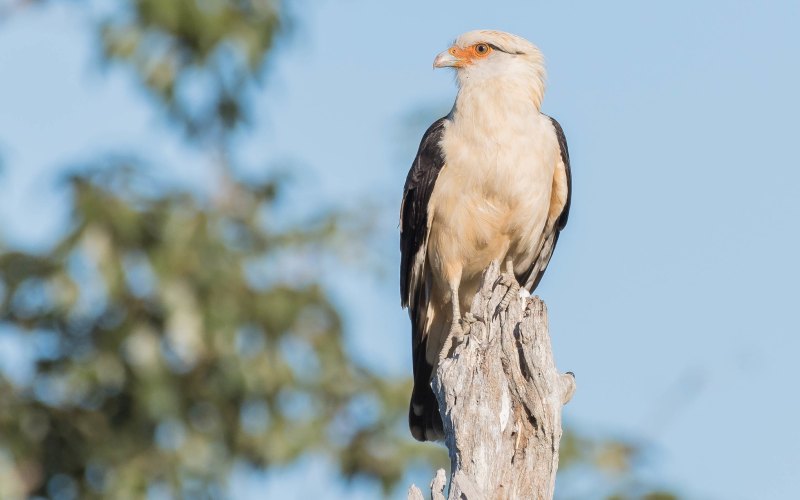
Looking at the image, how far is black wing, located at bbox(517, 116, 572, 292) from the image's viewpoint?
→ 725 cm

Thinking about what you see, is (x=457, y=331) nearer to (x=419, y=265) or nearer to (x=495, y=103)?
(x=419, y=265)

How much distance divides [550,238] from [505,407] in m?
2.45

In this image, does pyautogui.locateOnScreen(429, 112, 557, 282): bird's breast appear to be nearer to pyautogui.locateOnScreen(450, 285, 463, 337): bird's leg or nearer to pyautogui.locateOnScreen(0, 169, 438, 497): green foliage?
pyautogui.locateOnScreen(450, 285, 463, 337): bird's leg

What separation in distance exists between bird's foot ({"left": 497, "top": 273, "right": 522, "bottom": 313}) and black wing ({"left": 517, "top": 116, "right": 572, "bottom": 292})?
8.5 inches

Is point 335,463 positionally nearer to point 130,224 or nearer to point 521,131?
point 130,224

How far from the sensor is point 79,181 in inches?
312

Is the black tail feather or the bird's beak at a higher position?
the bird's beak

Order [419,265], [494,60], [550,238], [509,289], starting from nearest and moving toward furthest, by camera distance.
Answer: [509,289] < [494,60] < [419,265] < [550,238]

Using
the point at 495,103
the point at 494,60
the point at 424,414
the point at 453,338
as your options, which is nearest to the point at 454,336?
the point at 453,338

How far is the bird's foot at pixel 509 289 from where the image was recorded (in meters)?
5.69

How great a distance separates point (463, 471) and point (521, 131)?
2350 millimetres

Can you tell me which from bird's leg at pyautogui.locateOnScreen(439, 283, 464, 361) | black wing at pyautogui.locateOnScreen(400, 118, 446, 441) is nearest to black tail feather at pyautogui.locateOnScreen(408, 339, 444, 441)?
black wing at pyautogui.locateOnScreen(400, 118, 446, 441)

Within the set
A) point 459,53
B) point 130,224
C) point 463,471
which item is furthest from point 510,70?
point 463,471

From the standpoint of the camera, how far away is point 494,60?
7316 mm
